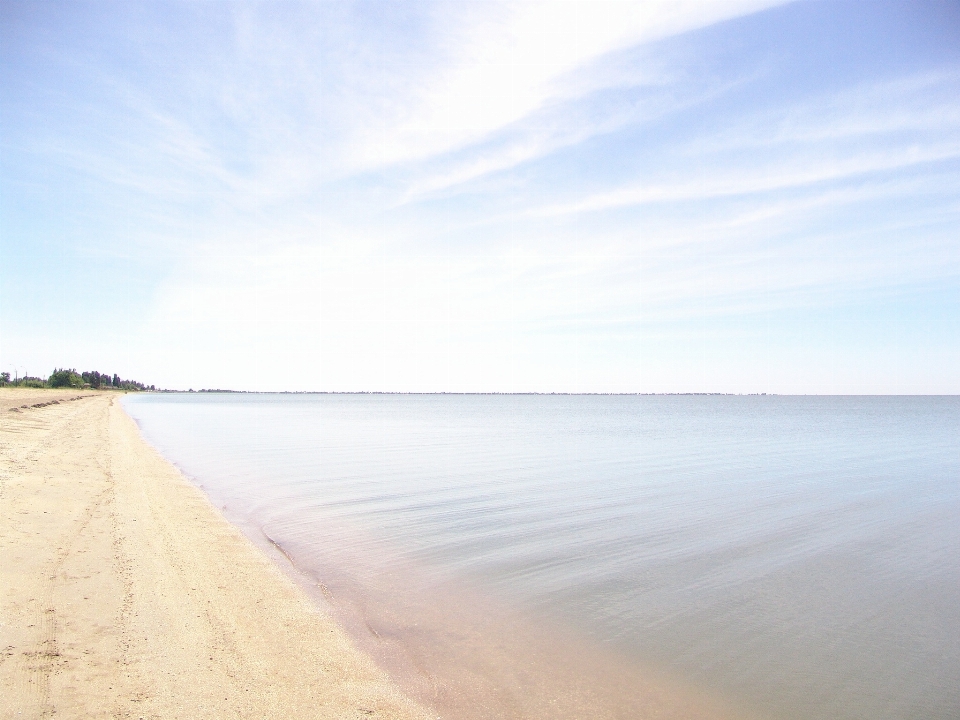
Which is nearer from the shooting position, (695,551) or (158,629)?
(158,629)


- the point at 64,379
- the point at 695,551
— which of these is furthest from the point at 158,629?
the point at 64,379

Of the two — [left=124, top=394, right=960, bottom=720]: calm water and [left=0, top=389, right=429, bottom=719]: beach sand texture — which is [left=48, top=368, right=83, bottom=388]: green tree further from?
[left=0, top=389, right=429, bottom=719]: beach sand texture

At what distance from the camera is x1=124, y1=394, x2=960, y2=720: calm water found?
6555mm

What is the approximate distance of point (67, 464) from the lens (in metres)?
Result: 17.5

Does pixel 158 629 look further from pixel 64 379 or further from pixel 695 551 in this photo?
pixel 64 379

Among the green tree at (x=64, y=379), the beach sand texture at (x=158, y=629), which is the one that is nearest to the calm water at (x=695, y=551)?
the beach sand texture at (x=158, y=629)

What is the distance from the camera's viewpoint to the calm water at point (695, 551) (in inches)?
258

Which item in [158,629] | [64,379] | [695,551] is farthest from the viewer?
[64,379]

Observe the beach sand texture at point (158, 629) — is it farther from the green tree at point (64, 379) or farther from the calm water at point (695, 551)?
the green tree at point (64, 379)

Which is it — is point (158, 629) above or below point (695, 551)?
above

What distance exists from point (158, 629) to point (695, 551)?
9.02 meters

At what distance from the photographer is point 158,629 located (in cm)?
639

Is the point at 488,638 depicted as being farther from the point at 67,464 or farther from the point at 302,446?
the point at 302,446

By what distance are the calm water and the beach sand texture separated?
68.1 inches
